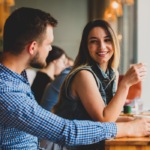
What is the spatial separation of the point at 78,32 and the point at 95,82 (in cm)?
628

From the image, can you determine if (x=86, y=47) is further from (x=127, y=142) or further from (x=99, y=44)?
(x=127, y=142)

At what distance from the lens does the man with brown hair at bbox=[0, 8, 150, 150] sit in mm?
884

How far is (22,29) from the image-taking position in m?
1.12

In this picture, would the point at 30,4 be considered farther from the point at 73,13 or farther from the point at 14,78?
the point at 14,78

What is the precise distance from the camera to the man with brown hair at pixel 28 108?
884 millimetres

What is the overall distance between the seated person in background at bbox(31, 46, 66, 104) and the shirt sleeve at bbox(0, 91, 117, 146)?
1944mm

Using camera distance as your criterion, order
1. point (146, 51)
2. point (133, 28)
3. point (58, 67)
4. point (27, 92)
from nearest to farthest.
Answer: point (27, 92) → point (58, 67) → point (146, 51) → point (133, 28)

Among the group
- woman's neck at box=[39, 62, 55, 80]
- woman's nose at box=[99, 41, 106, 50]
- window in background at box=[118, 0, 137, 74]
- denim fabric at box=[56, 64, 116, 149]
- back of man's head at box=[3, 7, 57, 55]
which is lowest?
denim fabric at box=[56, 64, 116, 149]

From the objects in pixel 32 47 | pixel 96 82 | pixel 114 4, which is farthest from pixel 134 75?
pixel 114 4

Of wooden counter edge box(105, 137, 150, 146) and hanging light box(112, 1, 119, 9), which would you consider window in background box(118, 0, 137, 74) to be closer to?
hanging light box(112, 1, 119, 9)

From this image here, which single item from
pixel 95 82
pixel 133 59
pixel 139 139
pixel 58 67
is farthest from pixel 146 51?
pixel 139 139

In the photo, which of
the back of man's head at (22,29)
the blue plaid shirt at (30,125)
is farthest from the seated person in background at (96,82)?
the back of man's head at (22,29)

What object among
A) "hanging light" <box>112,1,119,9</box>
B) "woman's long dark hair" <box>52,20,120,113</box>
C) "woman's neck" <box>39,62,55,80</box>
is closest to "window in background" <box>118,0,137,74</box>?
"hanging light" <box>112,1,119,9</box>

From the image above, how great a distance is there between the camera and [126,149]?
1.04 meters
